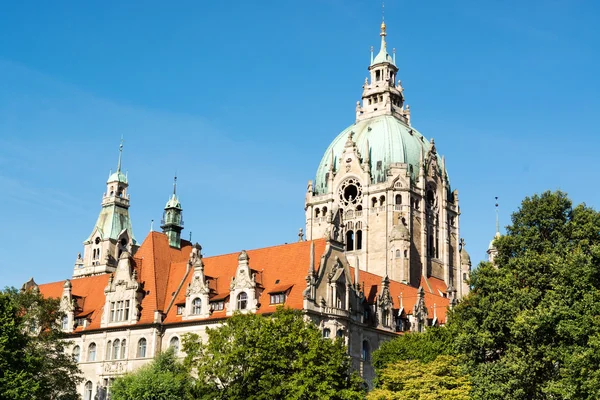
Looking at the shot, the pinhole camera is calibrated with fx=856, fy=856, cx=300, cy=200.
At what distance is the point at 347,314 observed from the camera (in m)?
73.8

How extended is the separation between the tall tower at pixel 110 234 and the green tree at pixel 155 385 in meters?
74.0

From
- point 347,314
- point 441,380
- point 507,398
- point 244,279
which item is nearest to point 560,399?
point 507,398

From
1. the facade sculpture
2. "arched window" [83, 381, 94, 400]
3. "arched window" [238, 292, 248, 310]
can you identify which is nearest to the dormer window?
the facade sculpture

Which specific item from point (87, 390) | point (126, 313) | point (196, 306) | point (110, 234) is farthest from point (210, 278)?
point (110, 234)

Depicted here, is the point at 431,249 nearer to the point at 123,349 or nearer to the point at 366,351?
the point at 366,351

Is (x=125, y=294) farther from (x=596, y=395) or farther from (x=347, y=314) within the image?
(x=596, y=395)

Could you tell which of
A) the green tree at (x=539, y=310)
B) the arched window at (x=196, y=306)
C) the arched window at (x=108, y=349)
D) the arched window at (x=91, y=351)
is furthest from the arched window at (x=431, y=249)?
the green tree at (x=539, y=310)

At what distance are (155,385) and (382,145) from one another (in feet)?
219

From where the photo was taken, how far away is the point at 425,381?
6125cm

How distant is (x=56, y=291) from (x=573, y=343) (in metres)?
58.2

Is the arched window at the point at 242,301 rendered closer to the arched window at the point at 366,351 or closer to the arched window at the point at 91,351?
the arched window at the point at 366,351

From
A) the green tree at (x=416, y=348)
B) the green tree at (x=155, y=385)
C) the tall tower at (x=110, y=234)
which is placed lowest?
the green tree at (x=155, y=385)

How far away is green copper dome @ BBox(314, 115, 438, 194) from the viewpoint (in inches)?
4683

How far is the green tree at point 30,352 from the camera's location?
57.8 m
